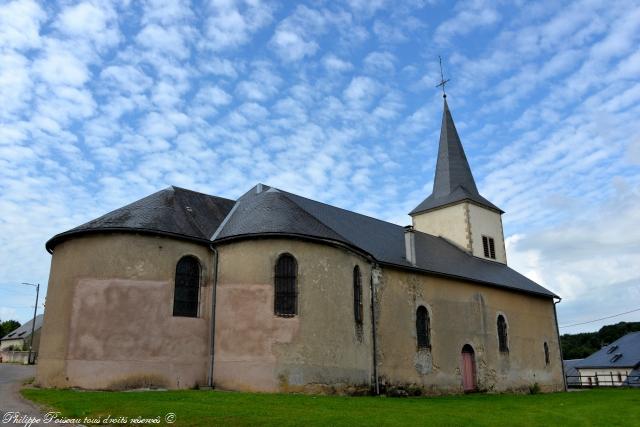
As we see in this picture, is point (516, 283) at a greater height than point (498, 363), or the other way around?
point (516, 283)

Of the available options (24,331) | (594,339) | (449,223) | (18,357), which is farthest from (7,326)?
(594,339)

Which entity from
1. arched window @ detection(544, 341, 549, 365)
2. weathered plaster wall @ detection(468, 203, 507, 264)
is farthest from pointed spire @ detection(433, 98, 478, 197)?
arched window @ detection(544, 341, 549, 365)

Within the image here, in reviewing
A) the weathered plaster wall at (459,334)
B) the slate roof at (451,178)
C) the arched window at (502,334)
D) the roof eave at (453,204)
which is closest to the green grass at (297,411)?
the weathered plaster wall at (459,334)

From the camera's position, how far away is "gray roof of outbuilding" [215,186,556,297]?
18641mm

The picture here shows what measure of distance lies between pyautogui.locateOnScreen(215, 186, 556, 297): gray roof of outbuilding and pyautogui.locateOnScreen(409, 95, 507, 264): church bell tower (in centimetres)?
91

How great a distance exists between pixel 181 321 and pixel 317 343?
4.54 meters

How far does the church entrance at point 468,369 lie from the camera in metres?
23.7

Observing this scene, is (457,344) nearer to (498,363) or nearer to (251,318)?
(498,363)

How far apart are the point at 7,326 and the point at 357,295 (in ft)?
224

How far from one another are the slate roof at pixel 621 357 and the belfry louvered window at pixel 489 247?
77.2 ft

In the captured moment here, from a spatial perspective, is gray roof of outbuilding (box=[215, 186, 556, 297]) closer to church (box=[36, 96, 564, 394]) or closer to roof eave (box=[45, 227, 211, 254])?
church (box=[36, 96, 564, 394])

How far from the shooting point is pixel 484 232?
3147 cm

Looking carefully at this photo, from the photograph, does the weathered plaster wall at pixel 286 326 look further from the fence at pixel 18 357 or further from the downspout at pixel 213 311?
the fence at pixel 18 357

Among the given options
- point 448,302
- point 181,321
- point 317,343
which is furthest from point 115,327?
point 448,302
